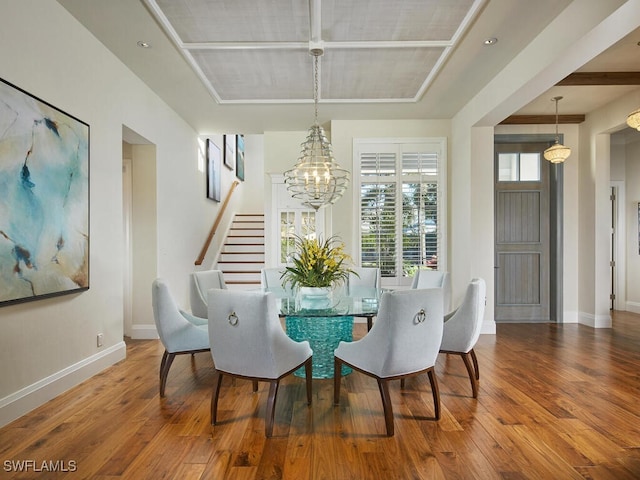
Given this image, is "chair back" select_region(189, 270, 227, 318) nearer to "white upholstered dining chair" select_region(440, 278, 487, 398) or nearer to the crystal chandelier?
the crystal chandelier

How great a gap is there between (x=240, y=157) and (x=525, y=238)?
687 cm

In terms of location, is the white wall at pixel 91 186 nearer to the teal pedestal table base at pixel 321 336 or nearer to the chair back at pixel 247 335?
the chair back at pixel 247 335

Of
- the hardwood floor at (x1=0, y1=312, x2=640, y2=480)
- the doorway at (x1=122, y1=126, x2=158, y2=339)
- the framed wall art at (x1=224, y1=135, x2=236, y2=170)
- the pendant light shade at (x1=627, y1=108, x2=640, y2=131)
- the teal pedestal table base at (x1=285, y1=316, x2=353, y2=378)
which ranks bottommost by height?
the hardwood floor at (x1=0, y1=312, x2=640, y2=480)

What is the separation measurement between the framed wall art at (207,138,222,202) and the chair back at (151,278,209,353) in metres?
4.22

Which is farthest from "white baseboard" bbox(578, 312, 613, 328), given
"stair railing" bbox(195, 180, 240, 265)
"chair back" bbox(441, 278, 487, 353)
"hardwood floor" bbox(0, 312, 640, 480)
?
"stair railing" bbox(195, 180, 240, 265)

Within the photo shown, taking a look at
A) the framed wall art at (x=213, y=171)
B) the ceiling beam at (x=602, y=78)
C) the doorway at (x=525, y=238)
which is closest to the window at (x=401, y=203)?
the doorway at (x=525, y=238)

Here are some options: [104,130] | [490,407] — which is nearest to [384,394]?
[490,407]

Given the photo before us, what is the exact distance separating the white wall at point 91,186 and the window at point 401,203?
2.73 m

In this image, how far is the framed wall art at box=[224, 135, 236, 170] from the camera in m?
8.15

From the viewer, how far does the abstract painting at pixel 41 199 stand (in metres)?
2.40

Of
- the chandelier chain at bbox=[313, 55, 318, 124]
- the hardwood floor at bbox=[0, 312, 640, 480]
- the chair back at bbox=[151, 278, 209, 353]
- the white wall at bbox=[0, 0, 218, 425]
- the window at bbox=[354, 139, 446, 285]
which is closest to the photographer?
the hardwood floor at bbox=[0, 312, 640, 480]

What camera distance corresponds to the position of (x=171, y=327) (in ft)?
9.41

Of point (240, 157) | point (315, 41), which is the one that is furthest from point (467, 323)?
point (240, 157)

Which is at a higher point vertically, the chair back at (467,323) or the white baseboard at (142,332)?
the chair back at (467,323)
